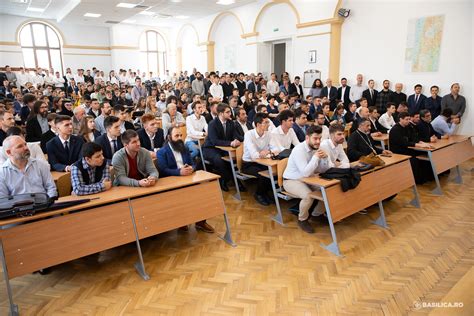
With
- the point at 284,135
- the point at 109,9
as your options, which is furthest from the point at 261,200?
the point at 109,9

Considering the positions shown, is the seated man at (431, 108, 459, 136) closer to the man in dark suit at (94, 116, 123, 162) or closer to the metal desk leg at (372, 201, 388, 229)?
the metal desk leg at (372, 201, 388, 229)

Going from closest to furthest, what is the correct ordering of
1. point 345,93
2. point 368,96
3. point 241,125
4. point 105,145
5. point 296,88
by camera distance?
point 105,145, point 241,125, point 368,96, point 345,93, point 296,88

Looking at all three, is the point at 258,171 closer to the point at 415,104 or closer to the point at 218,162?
the point at 218,162

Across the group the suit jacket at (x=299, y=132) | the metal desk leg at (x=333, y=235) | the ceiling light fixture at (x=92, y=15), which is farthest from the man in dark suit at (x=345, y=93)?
the ceiling light fixture at (x=92, y=15)

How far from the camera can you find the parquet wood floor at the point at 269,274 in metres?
2.55

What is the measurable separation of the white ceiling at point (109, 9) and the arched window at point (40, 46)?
0.83 metres

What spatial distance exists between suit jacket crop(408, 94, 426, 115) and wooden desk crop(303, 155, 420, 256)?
188 inches

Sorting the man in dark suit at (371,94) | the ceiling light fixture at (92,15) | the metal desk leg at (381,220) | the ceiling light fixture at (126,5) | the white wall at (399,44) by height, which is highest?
the ceiling light fixture at (92,15)

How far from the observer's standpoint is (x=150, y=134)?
4.83 metres

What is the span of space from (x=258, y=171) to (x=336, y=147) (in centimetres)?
109

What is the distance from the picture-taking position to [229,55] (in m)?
14.2

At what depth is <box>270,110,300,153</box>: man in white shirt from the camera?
15.7ft

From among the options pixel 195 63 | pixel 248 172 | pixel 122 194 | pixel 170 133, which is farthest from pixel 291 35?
pixel 122 194

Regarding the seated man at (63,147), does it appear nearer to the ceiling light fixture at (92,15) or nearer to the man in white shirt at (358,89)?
the man in white shirt at (358,89)
